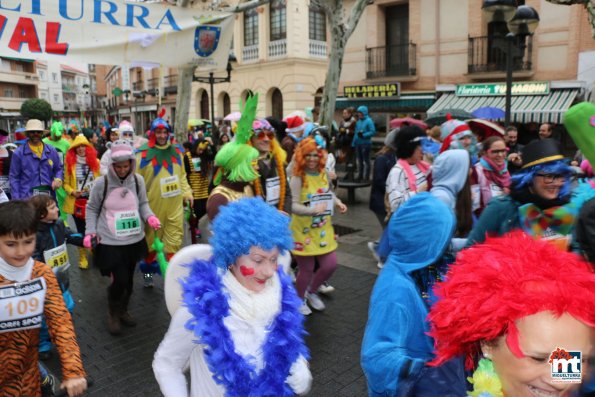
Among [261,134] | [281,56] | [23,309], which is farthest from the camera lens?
[281,56]

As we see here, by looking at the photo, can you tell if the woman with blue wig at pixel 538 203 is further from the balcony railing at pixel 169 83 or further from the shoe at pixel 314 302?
the balcony railing at pixel 169 83

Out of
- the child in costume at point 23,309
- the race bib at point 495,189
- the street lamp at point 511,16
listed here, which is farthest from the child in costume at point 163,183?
the street lamp at point 511,16

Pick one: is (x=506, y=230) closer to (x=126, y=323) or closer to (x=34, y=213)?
(x=34, y=213)

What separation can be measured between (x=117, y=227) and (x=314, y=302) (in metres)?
2.10

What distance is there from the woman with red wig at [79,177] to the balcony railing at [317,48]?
20.6m

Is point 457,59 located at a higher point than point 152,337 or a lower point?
higher

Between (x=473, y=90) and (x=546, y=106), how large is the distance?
2777mm

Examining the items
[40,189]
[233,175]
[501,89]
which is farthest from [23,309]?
[501,89]

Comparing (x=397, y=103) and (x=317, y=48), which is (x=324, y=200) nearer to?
(x=397, y=103)

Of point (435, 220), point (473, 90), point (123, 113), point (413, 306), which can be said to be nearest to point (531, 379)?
point (413, 306)

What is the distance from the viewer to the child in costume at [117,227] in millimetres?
4602

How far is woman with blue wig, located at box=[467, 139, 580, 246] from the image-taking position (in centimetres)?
289

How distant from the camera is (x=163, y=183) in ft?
18.7

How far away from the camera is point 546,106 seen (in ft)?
51.1
